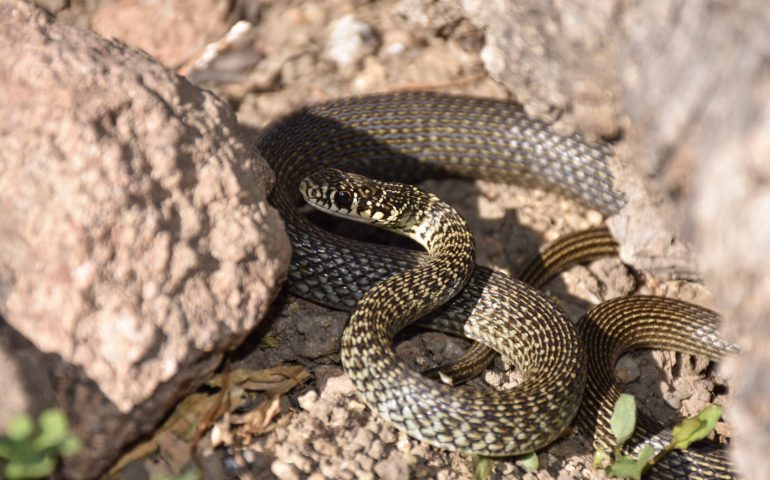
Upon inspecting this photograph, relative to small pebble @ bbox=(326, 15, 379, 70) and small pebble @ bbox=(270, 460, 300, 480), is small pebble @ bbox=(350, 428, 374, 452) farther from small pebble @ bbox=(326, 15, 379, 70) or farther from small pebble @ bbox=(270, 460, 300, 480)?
small pebble @ bbox=(326, 15, 379, 70)

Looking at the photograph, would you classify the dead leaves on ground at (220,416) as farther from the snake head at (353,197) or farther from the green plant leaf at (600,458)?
the green plant leaf at (600,458)

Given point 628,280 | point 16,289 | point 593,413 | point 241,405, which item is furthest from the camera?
point 628,280

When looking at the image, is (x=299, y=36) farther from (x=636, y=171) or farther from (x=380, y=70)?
(x=636, y=171)

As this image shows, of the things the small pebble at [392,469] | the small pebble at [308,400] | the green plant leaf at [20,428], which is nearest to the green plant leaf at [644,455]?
the small pebble at [392,469]

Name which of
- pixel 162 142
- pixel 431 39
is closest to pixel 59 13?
pixel 431 39

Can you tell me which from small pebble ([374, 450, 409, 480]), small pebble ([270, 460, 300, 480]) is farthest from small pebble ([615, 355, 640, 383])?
small pebble ([270, 460, 300, 480])

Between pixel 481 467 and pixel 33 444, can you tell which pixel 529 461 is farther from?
pixel 33 444
